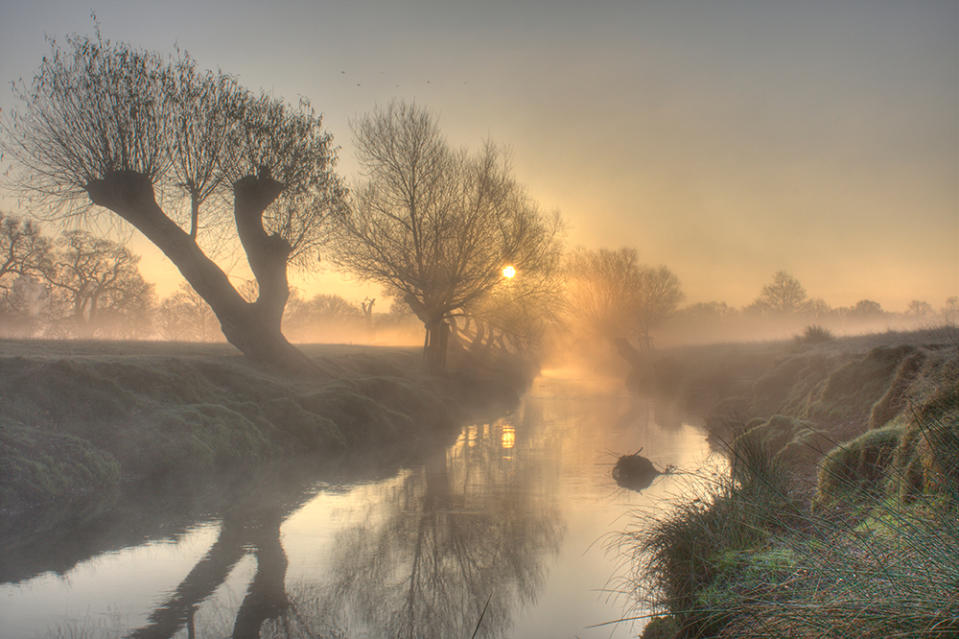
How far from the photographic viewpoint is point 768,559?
13.8 ft

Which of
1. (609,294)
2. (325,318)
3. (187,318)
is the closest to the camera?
(609,294)

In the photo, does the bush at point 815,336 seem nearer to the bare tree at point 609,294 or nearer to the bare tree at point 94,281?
the bare tree at point 609,294

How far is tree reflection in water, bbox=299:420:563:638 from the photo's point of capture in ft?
19.5

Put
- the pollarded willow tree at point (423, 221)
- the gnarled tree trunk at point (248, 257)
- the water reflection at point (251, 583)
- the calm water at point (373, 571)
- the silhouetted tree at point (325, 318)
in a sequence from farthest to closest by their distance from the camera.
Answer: the silhouetted tree at point (325, 318)
the pollarded willow tree at point (423, 221)
the gnarled tree trunk at point (248, 257)
the calm water at point (373, 571)
the water reflection at point (251, 583)

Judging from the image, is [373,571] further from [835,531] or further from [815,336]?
[815,336]

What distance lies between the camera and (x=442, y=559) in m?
7.56

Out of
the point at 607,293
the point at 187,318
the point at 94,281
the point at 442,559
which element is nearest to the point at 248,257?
the point at 442,559

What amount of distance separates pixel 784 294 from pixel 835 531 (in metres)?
75.8

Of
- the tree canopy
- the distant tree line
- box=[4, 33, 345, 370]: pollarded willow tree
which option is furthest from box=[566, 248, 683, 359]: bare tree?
box=[4, 33, 345, 370]: pollarded willow tree

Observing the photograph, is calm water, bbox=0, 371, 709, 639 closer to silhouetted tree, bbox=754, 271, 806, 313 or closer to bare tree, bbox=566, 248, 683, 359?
bare tree, bbox=566, 248, 683, 359

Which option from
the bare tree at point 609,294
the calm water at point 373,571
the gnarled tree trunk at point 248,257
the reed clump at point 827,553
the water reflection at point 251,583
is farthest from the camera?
the bare tree at point 609,294

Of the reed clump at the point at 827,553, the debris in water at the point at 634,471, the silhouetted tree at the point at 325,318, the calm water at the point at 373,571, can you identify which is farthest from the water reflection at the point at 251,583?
the silhouetted tree at the point at 325,318

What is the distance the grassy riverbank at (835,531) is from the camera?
117 inches

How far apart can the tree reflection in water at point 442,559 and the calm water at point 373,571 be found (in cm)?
→ 2
